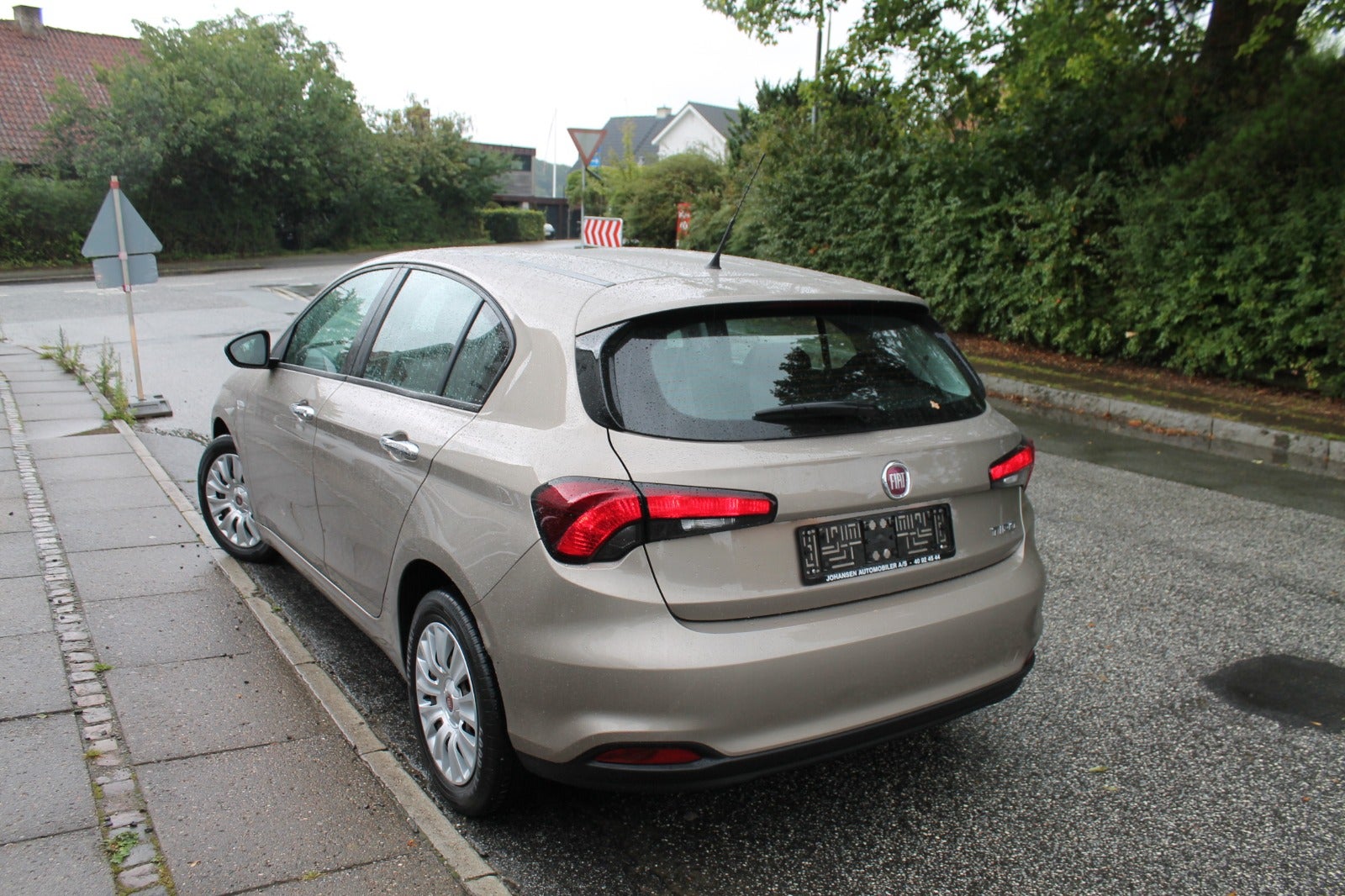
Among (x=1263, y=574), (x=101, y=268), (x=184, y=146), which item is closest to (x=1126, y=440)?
(x=1263, y=574)

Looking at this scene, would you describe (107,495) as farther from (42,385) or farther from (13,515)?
(42,385)

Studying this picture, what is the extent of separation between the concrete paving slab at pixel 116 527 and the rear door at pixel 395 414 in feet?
7.56

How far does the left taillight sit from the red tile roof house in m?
38.3

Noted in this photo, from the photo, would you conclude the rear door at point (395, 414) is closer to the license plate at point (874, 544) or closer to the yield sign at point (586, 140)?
the license plate at point (874, 544)

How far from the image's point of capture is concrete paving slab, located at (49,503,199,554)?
18.7 ft

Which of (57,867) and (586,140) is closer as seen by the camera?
(57,867)

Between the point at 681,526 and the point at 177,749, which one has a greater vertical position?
the point at 681,526

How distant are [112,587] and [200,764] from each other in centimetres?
201

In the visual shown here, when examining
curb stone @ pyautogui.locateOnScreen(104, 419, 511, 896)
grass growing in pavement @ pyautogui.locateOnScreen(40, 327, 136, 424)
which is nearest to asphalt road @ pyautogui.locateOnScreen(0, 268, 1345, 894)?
curb stone @ pyautogui.locateOnScreen(104, 419, 511, 896)

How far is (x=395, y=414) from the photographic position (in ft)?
11.7

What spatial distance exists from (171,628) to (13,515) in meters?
2.36

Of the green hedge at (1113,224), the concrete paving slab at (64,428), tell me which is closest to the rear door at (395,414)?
the concrete paving slab at (64,428)

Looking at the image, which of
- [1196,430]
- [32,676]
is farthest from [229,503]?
[1196,430]

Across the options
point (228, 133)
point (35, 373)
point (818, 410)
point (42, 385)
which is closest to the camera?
point (818, 410)
